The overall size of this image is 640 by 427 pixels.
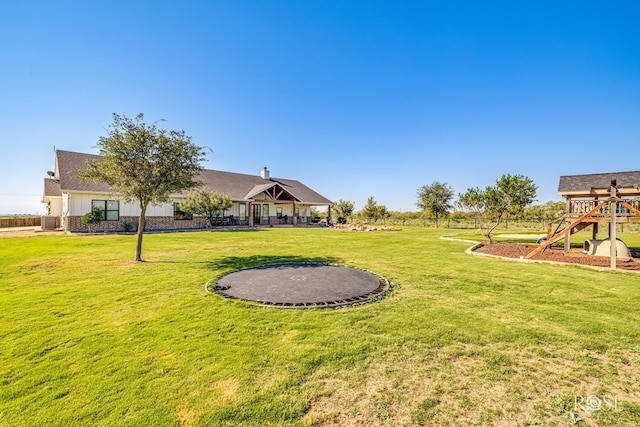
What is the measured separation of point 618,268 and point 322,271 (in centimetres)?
918

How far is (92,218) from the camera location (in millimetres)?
17688

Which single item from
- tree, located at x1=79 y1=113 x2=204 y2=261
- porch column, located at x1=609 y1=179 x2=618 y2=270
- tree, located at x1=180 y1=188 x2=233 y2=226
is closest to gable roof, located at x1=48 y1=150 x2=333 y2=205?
tree, located at x1=180 y1=188 x2=233 y2=226

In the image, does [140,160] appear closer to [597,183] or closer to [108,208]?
[108,208]

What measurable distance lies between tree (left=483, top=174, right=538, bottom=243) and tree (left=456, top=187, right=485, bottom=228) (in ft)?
4.15

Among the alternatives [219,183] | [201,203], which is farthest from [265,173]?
[201,203]

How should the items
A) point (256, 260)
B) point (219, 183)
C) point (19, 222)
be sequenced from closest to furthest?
point (256, 260)
point (19, 222)
point (219, 183)

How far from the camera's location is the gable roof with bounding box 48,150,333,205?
1875 centimetres

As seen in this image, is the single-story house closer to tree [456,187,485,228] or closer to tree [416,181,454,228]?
tree [416,181,454,228]

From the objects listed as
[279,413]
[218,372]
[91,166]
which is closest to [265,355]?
[218,372]

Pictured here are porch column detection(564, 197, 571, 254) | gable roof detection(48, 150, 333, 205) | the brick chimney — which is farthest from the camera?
the brick chimney

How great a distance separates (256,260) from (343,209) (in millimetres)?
25615

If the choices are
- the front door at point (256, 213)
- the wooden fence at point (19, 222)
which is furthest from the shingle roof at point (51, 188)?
the front door at point (256, 213)

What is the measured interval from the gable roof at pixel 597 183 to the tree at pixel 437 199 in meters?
16.8

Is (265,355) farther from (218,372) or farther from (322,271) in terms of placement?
(322,271)
